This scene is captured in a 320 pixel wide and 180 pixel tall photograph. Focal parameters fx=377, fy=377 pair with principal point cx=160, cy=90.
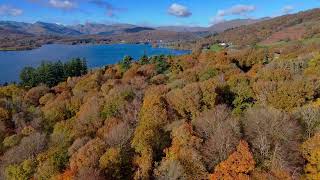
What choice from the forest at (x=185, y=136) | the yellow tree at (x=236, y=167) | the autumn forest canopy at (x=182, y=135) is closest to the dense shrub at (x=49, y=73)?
the autumn forest canopy at (x=182, y=135)

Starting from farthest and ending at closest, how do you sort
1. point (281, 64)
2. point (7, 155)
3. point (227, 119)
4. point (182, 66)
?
1. point (182, 66)
2. point (281, 64)
3. point (7, 155)
4. point (227, 119)

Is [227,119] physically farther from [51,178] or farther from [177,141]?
[51,178]

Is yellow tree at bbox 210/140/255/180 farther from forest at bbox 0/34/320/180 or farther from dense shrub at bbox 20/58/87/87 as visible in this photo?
dense shrub at bbox 20/58/87/87

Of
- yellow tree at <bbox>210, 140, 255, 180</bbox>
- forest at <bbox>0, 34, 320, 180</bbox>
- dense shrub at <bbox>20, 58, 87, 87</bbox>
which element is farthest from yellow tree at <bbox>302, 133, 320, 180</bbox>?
dense shrub at <bbox>20, 58, 87, 87</bbox>

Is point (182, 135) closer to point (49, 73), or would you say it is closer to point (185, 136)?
point (185, 136)

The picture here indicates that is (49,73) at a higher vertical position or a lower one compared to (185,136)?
lower

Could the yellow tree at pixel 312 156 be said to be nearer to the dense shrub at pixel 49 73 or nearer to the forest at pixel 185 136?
the forest at pixel 185 136

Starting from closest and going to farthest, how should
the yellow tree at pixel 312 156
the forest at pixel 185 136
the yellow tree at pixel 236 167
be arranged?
the yellow tree at pixel 236 167
the yellow tree at pixel 312 156
the forest at pixel 185 136

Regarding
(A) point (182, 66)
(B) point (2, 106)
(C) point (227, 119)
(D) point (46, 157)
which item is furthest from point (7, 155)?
(A) point (182, 66)

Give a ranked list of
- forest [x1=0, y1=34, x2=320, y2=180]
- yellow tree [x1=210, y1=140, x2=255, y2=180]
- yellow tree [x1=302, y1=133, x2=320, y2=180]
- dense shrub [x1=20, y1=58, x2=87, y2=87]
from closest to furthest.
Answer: yellow tree [x1=210, y1=140, x2=255, y2=180]
yellow tree [x1=302, y1=133, x2=320, y2=180]
forest [x1=0, y1=34, x2=320, y2=180]
dense shrub [x1=20, y1=58, x2=87, y2=87]

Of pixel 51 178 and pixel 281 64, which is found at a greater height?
pixel 281 64

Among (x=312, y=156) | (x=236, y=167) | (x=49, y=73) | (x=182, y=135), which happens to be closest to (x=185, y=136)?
(x=182, y=135)
